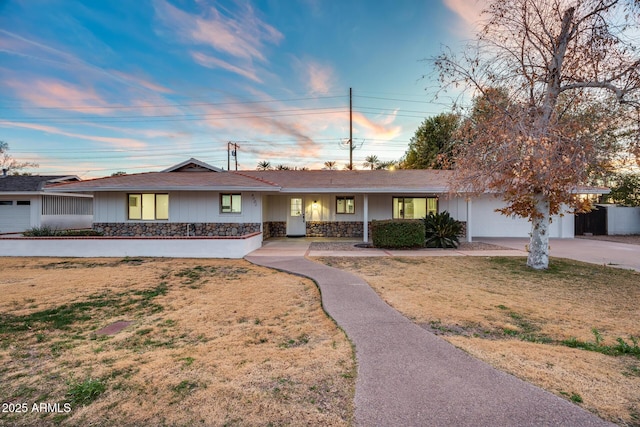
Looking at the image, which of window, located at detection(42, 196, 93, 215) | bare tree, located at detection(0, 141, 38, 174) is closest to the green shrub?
window, located at detection(42, 196, 93, 215)

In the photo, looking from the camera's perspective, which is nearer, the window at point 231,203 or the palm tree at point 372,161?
the window at point 231,203

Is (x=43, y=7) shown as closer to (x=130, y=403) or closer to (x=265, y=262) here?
(x=265, y=262)

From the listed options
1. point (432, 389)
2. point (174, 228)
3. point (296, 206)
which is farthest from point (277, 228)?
point (432, 389)

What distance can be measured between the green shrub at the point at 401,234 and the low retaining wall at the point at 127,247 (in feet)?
17.7

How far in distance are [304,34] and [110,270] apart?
12017 mm

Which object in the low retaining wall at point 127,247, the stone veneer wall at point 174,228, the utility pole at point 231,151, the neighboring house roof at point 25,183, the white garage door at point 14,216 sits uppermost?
the utility pole at point 231,151

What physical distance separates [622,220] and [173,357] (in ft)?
79.4

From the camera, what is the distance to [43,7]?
10.0 meters

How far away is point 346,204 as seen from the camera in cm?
1606

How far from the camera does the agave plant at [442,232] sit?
480 inches

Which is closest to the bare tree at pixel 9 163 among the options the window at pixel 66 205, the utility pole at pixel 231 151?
the window at pixel 66 205

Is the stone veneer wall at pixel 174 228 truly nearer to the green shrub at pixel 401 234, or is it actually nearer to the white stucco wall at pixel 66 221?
the green shrub at pixel 401 234

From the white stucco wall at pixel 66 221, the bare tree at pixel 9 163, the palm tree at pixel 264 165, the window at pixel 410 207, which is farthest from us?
the palm tree at pixel 264 165

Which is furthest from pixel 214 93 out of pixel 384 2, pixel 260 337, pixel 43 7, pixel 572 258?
pixel 572 258
